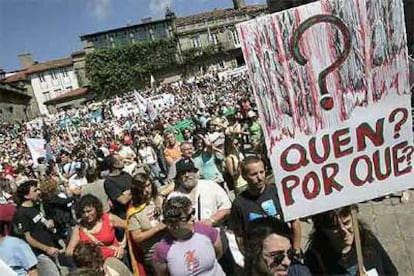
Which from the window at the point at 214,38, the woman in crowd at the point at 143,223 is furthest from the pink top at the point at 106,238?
the window at the point at 214,38

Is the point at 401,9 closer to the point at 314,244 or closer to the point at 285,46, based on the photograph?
the point at 285,46

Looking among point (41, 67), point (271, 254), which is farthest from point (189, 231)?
point (41, 67)

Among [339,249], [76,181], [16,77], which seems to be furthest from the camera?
[16,77]

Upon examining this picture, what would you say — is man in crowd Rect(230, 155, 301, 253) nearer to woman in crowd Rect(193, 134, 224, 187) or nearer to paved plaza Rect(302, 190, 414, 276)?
paved plaza Rect(302, 190, 414, 276)

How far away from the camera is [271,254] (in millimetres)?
2510

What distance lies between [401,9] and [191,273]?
1.86 metres

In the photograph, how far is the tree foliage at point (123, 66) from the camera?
6688 centimetres

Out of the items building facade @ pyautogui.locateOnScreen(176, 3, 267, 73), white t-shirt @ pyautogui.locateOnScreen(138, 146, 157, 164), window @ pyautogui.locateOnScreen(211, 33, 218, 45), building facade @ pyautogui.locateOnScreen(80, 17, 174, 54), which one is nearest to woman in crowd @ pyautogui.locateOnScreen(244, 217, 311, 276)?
white t-shirt @ pyautogui.locateOnScreen(138, 146, 157, 164)

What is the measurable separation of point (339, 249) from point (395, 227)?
3044 millimetres

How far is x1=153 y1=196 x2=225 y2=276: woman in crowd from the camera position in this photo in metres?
2.99

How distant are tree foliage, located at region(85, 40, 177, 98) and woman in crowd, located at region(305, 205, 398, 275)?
65.3 m

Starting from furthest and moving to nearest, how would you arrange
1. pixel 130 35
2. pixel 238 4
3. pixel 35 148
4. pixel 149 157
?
pixel 238 4, pixel 130 35, pixel 35 148, pixel 149 157

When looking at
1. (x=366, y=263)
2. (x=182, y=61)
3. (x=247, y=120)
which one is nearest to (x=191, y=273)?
(x=366, y=263)

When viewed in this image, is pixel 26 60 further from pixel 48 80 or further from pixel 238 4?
pixel 238 4
